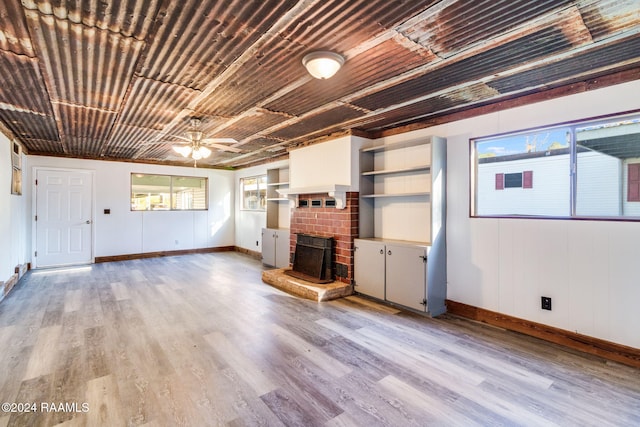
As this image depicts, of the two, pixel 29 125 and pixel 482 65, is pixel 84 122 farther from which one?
pixel 482 65

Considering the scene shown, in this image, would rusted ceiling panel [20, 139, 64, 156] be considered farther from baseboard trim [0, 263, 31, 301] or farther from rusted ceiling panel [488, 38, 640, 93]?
rusted ceiling panel [488, 38, 640, 93]

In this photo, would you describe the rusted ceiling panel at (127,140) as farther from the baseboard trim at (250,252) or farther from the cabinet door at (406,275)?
the cabinet door at (406,275)

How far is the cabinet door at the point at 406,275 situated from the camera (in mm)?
3775

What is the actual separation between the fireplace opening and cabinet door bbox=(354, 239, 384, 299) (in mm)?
477

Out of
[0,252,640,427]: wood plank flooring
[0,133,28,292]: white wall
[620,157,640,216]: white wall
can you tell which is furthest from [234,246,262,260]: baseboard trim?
[620,157,640,216]: white wall

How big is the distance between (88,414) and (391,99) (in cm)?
364

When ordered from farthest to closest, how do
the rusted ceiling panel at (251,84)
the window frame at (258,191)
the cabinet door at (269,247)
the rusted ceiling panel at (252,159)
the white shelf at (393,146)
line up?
1. the window frame at (258,191)
2. the rusted ceiling panel at (252,159)
3. the cabinet door at (269,247)
4. the white shelf at (393,146)
5. the rusted ceiling panel at (251,84)

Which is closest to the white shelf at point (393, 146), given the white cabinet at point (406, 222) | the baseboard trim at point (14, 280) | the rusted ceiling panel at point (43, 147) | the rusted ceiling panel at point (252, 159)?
the white cabinet at point (406, 222)

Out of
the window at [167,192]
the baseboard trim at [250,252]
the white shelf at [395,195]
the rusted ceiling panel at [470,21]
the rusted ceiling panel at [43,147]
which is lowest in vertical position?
the baseboard trim at [250,252]

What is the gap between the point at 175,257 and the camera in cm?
784

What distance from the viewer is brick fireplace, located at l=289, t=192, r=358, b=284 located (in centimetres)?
466

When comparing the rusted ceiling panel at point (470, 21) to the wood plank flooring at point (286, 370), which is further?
the wood plank flooring at point (286, 370)

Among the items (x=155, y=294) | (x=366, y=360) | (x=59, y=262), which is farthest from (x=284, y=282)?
(x=59, y=262)

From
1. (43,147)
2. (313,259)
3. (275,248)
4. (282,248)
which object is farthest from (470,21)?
(43,147)
